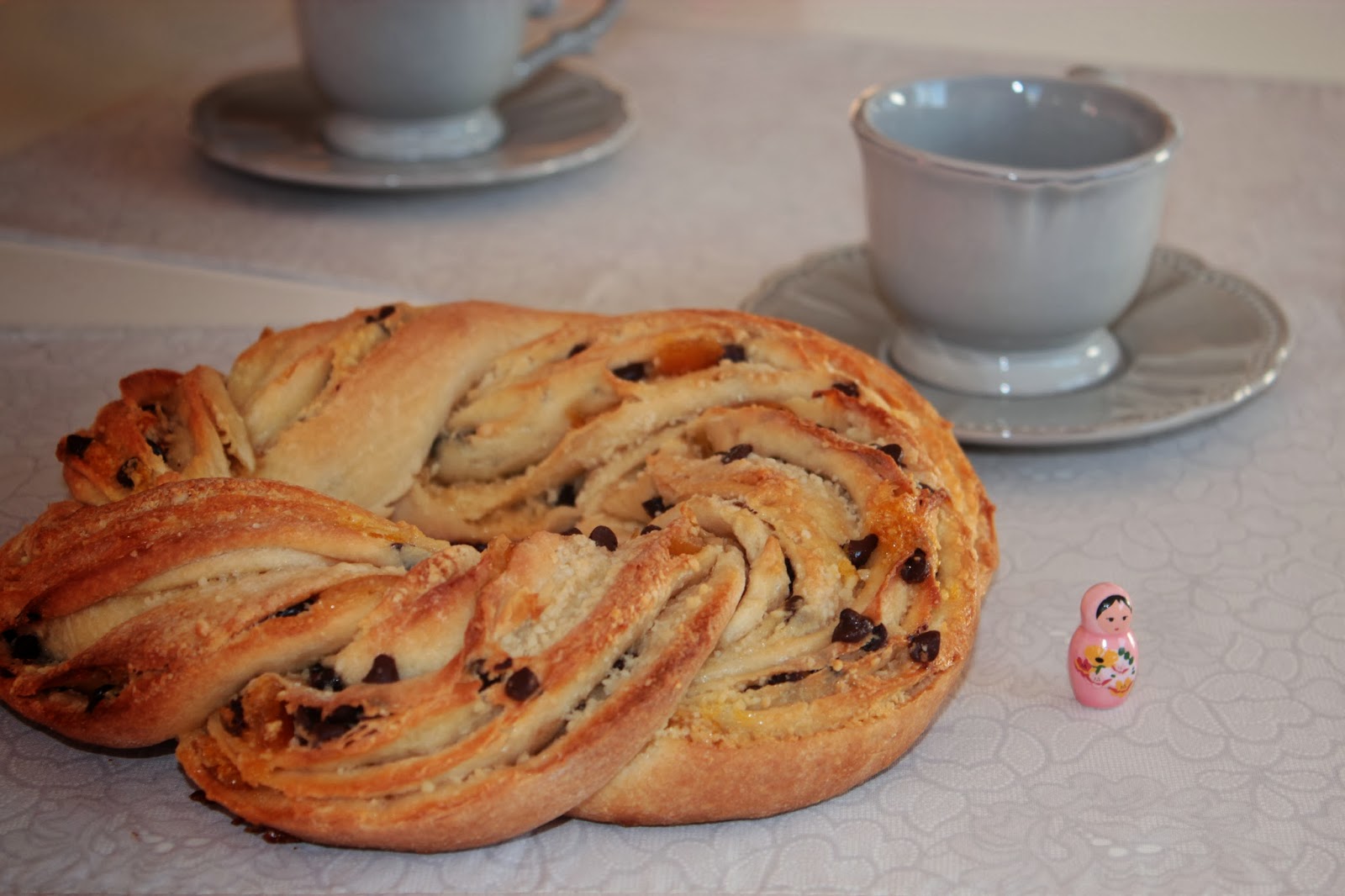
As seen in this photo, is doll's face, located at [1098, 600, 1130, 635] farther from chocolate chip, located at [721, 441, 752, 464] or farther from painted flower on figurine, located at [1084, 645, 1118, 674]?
chocolate chip, located at [721, 441, 752, 464]

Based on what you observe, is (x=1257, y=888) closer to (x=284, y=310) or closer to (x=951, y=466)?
(x=951, y=466)

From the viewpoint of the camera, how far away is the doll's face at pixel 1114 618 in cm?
96

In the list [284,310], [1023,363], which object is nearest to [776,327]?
[1023,363]

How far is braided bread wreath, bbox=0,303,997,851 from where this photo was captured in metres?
0.81

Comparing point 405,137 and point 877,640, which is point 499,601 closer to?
point 877,640

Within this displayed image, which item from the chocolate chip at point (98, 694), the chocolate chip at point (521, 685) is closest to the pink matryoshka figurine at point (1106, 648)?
the chocolate chip at point (521, 685)

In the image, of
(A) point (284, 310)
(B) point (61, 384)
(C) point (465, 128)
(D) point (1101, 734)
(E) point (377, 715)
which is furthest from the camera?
(C) point (465, 128)

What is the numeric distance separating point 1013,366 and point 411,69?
0.91 m

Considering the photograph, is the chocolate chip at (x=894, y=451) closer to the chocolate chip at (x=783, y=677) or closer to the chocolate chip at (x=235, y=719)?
the chocolate chip at (x=783, y=677)

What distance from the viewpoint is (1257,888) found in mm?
821

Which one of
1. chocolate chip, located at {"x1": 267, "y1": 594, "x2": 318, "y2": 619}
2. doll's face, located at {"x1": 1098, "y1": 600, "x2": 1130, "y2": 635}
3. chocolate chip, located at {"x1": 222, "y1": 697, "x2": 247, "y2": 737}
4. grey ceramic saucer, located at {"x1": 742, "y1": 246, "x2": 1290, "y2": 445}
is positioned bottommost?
grey ceramic saucer, located at {"x1": 742, "y1": 246, "x2": 1290, "y2": 445}

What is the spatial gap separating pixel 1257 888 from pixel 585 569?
46cm

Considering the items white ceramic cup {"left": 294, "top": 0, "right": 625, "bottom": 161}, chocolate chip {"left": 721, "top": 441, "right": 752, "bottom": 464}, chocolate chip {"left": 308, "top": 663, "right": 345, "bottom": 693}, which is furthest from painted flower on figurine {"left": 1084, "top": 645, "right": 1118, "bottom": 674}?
white ceramic cup {"left": 294, "top": 0, "right": 625, "bottom": 161}

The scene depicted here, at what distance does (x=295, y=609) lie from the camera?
860mm
